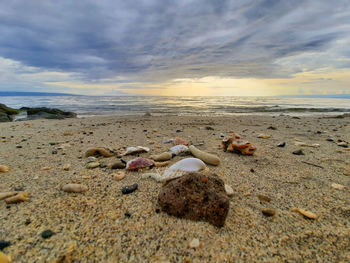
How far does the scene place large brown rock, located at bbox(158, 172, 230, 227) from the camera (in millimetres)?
1581

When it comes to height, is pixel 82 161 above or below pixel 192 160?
below

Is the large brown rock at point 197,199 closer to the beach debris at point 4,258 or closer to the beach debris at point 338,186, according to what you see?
the beach debris at point 4,258

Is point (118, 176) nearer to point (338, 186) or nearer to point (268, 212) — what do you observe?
point (268, 212)

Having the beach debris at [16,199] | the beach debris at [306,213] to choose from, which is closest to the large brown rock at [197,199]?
the beach debris at [306,213]

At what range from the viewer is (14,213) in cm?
161

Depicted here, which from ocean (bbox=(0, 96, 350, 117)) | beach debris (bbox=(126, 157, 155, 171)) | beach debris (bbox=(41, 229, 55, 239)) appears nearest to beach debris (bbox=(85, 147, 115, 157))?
beach debris (bbox=(126, 157, 155, 171))

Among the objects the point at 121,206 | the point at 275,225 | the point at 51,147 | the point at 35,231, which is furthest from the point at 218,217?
the point at 51,147

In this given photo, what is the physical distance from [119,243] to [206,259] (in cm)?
62

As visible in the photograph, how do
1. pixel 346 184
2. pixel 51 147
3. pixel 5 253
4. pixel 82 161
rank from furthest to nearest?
pixel 51 147 → pixel 82 161 → pixel 346 184 → pixel 5 253

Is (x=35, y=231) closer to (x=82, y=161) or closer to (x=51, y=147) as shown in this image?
(x=82, y=161)

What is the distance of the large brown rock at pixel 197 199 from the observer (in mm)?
1581

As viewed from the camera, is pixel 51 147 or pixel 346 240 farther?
pixel 51 147

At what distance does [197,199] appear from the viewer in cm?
166

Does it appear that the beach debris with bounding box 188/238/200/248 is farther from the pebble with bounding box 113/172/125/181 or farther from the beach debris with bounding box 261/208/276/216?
the pebble with bounding box 113/172/125/181
